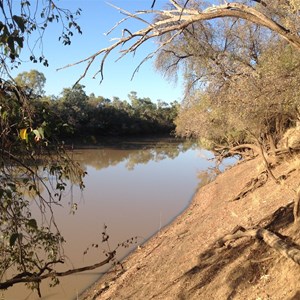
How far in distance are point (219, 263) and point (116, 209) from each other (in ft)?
31.6

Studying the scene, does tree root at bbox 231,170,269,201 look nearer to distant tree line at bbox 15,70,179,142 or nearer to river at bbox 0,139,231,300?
river at bbox 0,139,231,300

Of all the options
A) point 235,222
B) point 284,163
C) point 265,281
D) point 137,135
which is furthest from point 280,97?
point 137,135

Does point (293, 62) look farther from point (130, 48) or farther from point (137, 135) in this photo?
point (137, 135)

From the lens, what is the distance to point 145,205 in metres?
16.7

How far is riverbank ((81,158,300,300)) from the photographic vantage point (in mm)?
5102

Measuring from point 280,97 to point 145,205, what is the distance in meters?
8.33

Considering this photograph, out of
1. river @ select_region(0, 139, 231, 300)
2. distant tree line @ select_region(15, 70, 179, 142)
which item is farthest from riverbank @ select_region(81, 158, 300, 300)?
distant tree line @ select_region(15, 70, 179, 142)

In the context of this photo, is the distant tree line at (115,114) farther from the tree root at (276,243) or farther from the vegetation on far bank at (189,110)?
the tree root at (276,243)

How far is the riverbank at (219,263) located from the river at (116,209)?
814mm

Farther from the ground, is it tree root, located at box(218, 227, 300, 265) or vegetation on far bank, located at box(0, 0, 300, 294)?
vegetation on far bank, located at box(0, 0, 300, 294)

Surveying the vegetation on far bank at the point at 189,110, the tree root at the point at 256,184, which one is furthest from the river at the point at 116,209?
the tree root at the point at 256,184

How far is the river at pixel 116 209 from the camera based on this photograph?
9.25m

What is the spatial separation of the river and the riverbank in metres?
0.81

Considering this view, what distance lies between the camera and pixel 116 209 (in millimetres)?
15727
